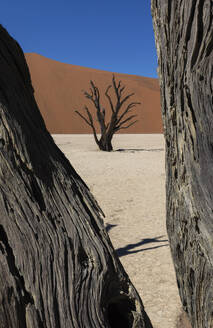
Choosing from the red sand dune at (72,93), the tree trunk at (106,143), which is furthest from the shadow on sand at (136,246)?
the red sand dune at (72,93)

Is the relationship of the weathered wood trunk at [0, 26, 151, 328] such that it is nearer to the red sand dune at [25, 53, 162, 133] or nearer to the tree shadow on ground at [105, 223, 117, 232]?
the tree shadow on ground at [105, 223, 117, 232]

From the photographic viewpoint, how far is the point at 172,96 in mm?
1446

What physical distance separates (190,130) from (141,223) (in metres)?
3.85

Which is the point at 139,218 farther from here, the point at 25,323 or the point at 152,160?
the point at 152,160

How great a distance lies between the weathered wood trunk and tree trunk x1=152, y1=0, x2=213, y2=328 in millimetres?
362

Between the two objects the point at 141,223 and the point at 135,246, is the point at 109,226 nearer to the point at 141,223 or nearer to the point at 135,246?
the point at 141,223

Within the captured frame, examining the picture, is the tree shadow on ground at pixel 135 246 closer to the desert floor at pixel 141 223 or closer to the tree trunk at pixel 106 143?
the desert floor at pixel 141 223

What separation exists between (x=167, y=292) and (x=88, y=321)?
7.06 feet

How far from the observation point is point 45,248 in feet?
3.76

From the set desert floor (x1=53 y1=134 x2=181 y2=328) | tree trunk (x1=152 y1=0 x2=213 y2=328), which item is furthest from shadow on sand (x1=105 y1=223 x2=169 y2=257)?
tree trunk (x1=152 y1=0 x2=213 y2=328)

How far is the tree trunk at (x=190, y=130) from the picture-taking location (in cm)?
128

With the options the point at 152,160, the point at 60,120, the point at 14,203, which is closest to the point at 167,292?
the point at 14,203

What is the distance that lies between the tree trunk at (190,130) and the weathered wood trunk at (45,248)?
0.36 meters

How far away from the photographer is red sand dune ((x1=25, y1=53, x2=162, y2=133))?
51.7 metres
